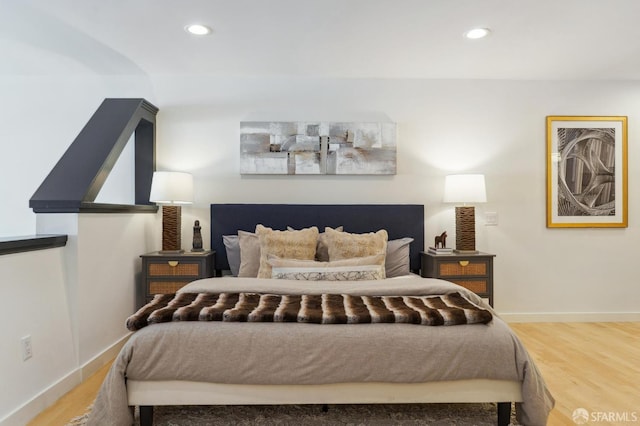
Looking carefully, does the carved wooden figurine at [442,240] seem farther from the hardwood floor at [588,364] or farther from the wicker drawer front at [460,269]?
the hardwood floor at [588,364]

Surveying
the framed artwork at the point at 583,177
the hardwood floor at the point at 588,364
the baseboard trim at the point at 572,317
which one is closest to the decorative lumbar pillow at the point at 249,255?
the hardwood floor at the point at 588,364

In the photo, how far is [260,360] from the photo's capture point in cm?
177

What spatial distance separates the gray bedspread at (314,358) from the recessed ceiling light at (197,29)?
2114 millimetres

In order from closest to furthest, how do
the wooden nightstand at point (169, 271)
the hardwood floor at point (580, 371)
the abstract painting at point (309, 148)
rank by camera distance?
the hardwood floor at point (580, 371) → the wooden nightstand at point (169, 271) → the abstract painting at point (309, 148)

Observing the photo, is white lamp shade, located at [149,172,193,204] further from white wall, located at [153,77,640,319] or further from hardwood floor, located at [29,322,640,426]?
hardwood floor, located at [29,322,640,426]

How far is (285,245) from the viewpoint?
308 cm

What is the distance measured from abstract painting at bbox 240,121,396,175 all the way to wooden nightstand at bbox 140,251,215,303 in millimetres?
1003

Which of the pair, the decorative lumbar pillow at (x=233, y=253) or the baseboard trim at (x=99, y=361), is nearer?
the baseboard trim at (x=99, y=361)

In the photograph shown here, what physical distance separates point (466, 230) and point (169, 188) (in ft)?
8.83

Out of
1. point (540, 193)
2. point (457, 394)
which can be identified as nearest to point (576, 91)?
point (540, 193)

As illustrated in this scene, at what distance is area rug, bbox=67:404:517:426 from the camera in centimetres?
197

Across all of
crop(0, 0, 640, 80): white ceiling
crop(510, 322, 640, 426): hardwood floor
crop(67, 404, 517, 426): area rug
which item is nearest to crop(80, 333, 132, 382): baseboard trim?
crop(67, 404, 517, 426): area rug

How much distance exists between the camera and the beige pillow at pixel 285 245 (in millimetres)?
3043

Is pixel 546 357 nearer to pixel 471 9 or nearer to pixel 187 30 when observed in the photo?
pixel 471 9
